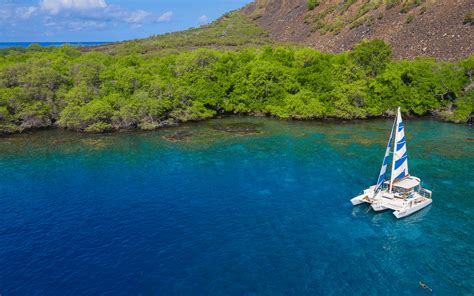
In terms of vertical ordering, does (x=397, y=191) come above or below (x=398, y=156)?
below

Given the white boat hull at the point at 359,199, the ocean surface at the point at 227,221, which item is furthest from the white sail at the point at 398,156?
the ocean surface at the point at 227,221

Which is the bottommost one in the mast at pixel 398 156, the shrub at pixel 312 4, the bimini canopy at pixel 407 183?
the bimini canopy at pixel 407 183

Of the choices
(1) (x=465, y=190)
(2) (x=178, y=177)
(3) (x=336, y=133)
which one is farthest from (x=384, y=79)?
(2) (x=178, y=177)

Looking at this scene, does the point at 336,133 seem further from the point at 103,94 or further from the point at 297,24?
the point at 297,24

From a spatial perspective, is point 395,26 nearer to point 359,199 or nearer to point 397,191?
point 397,191

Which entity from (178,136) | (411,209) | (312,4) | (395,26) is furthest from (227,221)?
(312,4)

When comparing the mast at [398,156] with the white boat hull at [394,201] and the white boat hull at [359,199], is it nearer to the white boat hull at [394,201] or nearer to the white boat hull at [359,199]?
the white boat hull at [394,201]
